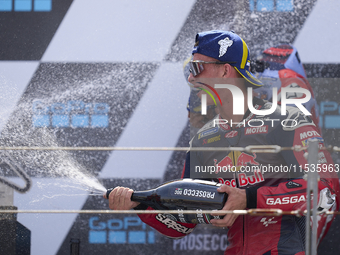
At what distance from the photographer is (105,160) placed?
2051mm

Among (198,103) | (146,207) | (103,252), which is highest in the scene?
(198,103)

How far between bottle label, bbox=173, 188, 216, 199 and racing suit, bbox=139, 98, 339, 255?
0.11 metres

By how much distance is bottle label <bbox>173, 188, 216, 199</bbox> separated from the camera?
3.62 feet

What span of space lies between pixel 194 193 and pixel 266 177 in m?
0.29

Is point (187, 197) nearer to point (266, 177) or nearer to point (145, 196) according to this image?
point (145, 196)

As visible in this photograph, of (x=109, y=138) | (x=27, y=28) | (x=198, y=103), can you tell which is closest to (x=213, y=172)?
(x=198, y=103)

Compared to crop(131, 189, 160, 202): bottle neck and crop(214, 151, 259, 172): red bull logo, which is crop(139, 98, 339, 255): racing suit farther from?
crop(131, 189, 160, 202): bottle neck

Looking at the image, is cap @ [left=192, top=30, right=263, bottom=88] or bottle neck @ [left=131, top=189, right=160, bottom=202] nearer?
bottle neck @ [left=131, top=189, right=160, bottom=202]

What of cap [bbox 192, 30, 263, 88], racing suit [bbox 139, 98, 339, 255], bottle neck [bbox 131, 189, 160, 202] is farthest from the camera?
cap [bbox 192, 30, 263, 88]

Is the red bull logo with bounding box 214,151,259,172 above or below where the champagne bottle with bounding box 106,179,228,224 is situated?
above

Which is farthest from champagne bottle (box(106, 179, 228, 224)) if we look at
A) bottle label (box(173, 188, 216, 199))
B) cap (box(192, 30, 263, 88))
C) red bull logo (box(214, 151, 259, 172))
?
cap (box(192, 30, 263, 88))

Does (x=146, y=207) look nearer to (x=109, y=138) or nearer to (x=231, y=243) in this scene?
(x=231, y=243)

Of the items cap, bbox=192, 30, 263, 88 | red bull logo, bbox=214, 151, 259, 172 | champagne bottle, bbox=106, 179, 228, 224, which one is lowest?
champagne bottle, bbox=106, 179, 228, 224

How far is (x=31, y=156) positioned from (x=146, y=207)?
3.47 feet
